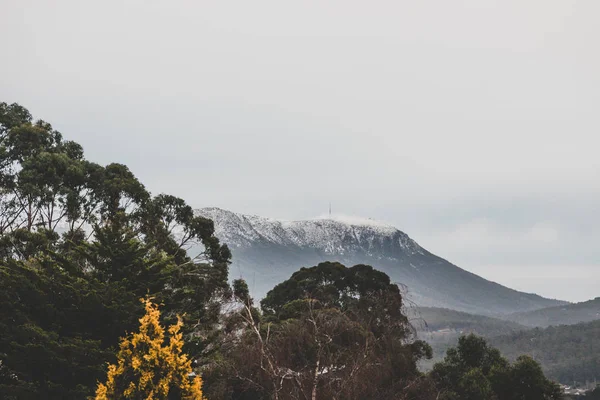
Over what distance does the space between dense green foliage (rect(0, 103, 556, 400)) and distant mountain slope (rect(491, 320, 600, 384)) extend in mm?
142658

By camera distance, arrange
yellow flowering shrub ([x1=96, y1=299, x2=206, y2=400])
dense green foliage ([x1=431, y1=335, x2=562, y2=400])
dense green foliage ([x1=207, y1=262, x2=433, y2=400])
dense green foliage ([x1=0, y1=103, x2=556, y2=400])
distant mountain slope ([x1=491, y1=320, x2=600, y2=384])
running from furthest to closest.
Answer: distant mountain slope ([x1=491, y1=320, x2=600, y2=384]), dense green foliage ([x1=431, y1=335, x2=562, y2=400]), dense green foliage ([x1=207, y1=262, x2=433, y2=400]), dense green foliage ([x1=0, y1=103, x2=556, y2=400]), yellow flowering shrub ([x1=96, y1=299, x2=206, y2=400])

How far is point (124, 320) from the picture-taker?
39.9 ft

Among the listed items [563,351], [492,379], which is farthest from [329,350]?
[563,351]

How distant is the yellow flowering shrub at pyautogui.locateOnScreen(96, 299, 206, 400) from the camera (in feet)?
31.6

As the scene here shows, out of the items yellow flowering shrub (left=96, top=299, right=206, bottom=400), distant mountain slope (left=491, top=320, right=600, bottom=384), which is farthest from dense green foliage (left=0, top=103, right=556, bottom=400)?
distant mountain slope (left=491, top=320, right=600, bottom=384)

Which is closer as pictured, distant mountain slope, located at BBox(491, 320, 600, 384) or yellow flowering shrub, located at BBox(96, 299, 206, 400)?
yellow flowering shrub, located at BBox(96, 299, 206, 400)

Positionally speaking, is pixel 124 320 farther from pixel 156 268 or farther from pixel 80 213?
pixel 80 213

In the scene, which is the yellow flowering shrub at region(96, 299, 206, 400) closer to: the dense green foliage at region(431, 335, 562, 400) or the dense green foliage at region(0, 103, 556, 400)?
the dense green foliage at region(0, 103, 556, 400)

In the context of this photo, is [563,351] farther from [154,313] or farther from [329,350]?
[154,313]

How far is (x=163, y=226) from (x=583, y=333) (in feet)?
703

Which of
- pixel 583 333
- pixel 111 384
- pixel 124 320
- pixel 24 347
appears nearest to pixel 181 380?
pixel 111 384

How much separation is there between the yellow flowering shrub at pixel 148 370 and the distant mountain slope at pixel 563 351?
165 m

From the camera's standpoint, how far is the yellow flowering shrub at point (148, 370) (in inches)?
379

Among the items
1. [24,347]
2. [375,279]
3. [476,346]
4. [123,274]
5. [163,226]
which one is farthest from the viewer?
[375,279]
